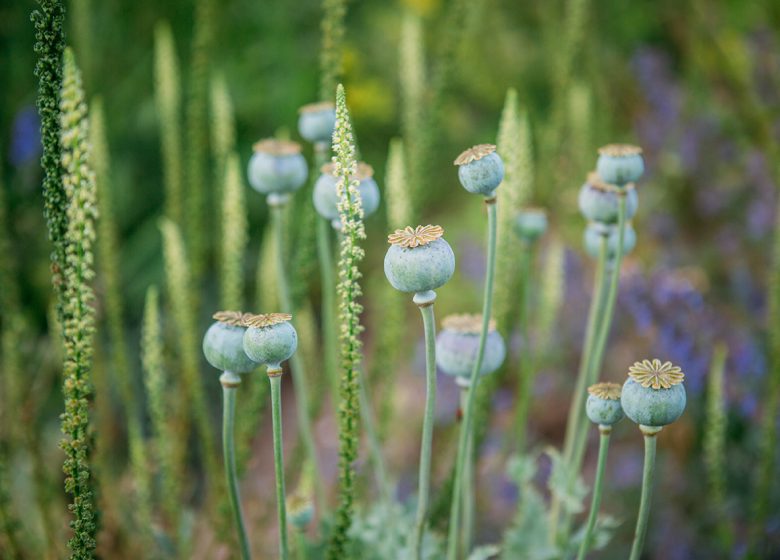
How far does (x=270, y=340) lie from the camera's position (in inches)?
22.4

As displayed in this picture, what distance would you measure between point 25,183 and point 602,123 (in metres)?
1.37

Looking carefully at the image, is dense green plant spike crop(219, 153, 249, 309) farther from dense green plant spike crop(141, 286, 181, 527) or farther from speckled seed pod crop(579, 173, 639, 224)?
speckled seed pod crop(579, 173, 639, 224)

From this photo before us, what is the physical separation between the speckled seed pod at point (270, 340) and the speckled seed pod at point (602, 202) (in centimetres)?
38

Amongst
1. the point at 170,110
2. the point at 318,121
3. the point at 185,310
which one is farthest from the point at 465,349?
the point at 170,110

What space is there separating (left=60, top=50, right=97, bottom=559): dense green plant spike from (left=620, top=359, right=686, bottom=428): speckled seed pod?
1.35 feet

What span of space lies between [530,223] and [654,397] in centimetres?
38

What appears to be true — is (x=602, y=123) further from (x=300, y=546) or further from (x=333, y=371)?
(x=300, y=546)

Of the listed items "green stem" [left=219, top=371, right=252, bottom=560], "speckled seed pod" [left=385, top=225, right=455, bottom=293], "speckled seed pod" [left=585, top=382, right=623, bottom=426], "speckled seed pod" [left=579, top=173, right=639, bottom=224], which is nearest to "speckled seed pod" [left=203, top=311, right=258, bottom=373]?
"green stem" [left=219, top=371, right=252, bottom=560]

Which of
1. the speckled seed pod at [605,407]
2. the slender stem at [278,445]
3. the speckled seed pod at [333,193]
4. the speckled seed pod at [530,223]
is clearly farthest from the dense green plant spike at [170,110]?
the speckled seed pod at [605,407]

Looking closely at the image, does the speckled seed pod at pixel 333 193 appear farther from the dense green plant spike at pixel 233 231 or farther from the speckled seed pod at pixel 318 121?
the dense green plant spike at pixel 233 231

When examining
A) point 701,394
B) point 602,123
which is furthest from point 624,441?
point 602,123

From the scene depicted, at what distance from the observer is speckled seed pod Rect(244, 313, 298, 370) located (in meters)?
0.57

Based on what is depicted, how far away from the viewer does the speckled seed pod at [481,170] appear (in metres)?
0.64

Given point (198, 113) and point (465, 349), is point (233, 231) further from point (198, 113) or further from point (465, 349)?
point (465, 349)
